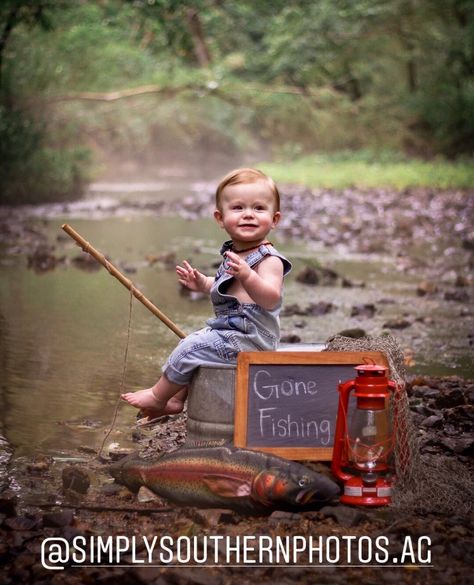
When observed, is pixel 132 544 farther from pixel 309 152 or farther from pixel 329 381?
pixel 309 152

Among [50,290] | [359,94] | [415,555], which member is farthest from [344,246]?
[359,94]

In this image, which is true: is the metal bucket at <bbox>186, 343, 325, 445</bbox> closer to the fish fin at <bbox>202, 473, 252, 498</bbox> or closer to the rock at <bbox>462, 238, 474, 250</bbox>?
the fish fin at <bbox>202, 473, 252, 498</bbox>

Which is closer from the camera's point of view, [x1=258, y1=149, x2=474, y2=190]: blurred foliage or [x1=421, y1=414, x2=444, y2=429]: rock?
[x1=421, y1=414, x2=444, y2=429]: rock

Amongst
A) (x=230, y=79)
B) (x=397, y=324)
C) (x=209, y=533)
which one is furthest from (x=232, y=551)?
(x=230, y=79)

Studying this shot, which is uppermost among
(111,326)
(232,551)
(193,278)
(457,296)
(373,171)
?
(373,171)

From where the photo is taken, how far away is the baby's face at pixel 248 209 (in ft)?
13.3

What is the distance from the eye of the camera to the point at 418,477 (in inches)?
148

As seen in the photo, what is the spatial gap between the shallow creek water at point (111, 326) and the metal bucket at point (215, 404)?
73cm

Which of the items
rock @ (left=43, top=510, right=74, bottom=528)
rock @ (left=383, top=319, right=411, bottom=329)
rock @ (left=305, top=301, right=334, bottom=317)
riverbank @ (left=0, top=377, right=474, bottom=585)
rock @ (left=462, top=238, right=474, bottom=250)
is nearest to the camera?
riverbank @ (left=0, top=377, right=474, bottom=585)

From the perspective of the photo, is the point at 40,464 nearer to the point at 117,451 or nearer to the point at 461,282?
the point at 117,451

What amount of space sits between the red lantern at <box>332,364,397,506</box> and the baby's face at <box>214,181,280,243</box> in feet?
2.36

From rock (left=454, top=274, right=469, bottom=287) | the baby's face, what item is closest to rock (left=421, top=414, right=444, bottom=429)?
the baby's face

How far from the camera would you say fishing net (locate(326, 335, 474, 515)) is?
3625 millimetres

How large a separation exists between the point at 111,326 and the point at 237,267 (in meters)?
3.89
